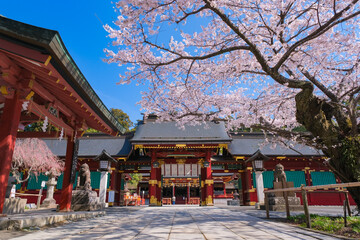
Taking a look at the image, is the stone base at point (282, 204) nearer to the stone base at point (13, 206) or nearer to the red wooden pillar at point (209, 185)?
the red wooden pillar at point (209, 185)

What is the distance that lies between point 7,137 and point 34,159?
36.9ft

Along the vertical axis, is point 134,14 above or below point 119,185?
above

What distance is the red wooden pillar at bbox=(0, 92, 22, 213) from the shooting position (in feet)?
11.7

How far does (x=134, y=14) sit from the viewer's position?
4613mm

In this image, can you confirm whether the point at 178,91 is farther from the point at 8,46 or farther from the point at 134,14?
the point at 8,46

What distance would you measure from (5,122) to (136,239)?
3.11 m

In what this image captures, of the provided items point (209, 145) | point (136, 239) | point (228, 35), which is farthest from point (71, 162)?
point (209, 145)

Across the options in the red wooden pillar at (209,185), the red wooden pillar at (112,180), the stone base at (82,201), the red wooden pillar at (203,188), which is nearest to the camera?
the stone base at (82,201)

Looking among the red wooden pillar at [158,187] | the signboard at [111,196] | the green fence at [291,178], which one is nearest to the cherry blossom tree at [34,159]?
the signboard at [111,196]

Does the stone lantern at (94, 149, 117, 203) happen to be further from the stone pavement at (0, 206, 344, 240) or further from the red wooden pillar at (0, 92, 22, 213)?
the red wooden pillar at (0, 92, 22, 213)

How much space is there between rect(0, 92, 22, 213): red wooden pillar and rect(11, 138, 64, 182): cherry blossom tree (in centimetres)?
1023

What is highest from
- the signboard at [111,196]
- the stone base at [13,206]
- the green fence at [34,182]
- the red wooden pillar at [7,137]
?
the red wooden pillar at [7,137]

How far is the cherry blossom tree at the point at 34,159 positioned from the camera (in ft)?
41.2

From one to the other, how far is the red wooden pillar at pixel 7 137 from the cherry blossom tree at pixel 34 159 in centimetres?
1023
